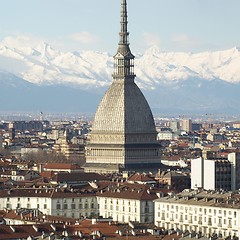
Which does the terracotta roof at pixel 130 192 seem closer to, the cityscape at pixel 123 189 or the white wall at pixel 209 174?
the cityscape at pixel 123 189

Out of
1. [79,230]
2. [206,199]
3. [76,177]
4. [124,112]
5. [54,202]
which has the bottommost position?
[79,230]

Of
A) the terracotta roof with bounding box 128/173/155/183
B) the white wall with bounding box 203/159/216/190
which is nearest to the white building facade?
the white wall with bounding box 203/159/216/190

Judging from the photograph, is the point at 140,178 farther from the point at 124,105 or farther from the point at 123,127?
the point at 124,105

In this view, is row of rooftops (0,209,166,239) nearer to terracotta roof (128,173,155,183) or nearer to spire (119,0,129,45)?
terracotta roof (128,173,155,183)

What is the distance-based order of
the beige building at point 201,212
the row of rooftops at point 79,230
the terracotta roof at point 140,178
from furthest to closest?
the terracotta roof at point 140,178, the beige building at point 201,212, the row of rooftops at point 79,230

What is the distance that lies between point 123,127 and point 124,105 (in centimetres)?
298

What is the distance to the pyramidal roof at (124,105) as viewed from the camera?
170125 mm

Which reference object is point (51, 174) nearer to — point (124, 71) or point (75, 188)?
point (75, 188)

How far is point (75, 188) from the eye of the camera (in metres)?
113

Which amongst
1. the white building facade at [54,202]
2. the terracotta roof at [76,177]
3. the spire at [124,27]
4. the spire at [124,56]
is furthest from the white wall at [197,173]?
the spire at [124,27]

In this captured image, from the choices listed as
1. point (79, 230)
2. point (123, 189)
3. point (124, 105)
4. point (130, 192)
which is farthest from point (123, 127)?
point (79, 230)

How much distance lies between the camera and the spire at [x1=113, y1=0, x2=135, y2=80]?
171750 mm

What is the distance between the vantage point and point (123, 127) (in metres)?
170

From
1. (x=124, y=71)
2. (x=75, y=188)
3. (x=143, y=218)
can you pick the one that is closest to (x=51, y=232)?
(x=143, y=218)
